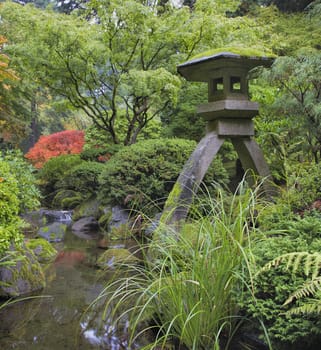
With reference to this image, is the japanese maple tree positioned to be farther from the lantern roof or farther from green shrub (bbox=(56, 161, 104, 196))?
the lantern roof

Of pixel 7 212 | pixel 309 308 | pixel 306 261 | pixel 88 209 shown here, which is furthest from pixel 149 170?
pixel 309 308

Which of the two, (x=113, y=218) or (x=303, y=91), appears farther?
(x=113, y=218)

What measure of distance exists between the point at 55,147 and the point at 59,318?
10229 millimetres

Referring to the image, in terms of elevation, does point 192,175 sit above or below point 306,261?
above

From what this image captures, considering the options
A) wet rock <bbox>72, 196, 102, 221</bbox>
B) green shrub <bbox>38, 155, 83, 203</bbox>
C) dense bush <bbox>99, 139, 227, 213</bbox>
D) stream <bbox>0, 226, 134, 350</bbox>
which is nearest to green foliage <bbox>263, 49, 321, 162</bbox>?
dense bush <bbox>99, 139, 227, 213</bbox>

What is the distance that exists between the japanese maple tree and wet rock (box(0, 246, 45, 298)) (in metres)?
8.89

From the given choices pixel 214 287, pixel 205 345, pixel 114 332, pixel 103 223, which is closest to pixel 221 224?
pixel 214 287

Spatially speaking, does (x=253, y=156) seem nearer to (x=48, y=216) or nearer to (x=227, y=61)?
(x=227, y=61)

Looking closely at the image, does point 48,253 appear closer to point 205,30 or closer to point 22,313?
point 22,313

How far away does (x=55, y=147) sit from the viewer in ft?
42.1

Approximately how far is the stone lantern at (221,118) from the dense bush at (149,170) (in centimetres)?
198

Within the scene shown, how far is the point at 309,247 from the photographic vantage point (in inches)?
83.3

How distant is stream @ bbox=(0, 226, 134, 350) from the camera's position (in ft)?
9.05

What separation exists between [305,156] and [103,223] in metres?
4.26
